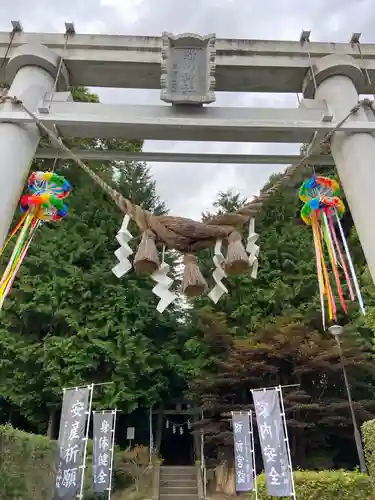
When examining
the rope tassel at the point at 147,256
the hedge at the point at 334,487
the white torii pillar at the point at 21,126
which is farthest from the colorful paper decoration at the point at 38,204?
the hedge at the point at 334,487

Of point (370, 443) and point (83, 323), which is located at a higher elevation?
point (83, 323)

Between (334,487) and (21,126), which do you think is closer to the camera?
(21,126)

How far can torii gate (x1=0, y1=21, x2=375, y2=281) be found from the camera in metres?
5.17

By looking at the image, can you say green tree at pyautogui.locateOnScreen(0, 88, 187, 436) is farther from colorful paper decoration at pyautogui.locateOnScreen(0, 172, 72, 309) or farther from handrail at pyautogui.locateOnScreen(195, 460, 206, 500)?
colorful paper decoration at pyautogui.locateOnScreen(0, 172, 72, 309)

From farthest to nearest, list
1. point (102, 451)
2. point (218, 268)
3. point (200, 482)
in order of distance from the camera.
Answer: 1. point (200, 482)
2. point (102, 451)
3. point (218, 268)

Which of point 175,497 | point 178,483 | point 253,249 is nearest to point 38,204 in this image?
point 253,249

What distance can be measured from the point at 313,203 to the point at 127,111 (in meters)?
2.33

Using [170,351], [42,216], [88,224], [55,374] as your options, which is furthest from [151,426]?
[42,216]

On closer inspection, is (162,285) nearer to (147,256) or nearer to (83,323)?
(147,256)

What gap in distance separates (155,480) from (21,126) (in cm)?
1224

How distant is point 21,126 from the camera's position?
526cm

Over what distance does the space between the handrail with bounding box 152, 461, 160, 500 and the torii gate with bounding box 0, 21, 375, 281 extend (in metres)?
11.5

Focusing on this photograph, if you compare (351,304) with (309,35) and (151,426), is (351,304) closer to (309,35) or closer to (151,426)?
(151,426)

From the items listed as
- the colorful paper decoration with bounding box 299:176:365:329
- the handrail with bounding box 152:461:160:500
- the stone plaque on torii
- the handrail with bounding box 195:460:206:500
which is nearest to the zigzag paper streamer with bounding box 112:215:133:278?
the stone plaque on torii
